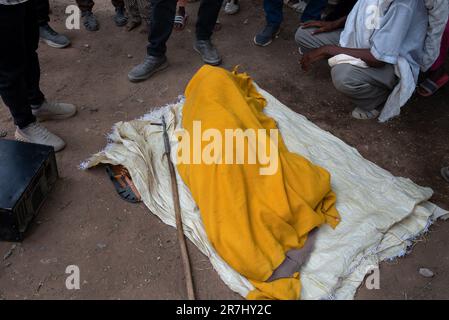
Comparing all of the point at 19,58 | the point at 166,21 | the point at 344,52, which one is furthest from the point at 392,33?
the point at 19,58

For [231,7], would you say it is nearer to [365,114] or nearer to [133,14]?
[133,14]

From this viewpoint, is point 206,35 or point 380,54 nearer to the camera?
point 380,54

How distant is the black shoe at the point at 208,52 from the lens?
3.82 meters

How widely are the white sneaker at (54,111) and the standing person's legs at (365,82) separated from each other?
2117 mm

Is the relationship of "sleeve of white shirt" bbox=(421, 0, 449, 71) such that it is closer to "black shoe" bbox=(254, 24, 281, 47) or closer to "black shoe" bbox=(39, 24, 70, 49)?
"black shoe" bbox=(254, 24, 281, 47)

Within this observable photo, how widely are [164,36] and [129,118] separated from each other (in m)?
0.86

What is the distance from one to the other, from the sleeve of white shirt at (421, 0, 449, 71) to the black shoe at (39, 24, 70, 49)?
126 inches

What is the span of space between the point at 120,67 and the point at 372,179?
8.11 feet

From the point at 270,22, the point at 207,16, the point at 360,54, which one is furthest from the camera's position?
the point at 270,22

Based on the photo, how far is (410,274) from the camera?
7.45 ft

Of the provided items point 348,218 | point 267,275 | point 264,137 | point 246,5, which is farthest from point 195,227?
point 246,5

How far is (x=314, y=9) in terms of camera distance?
4043mm

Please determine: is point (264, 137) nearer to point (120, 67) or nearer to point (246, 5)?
point (120, 67)

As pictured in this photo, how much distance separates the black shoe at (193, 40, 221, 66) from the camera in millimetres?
3822
